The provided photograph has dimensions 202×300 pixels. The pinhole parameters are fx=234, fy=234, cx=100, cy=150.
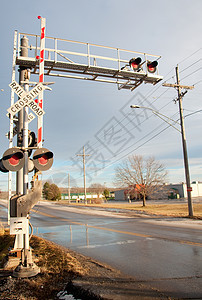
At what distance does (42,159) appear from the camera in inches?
195

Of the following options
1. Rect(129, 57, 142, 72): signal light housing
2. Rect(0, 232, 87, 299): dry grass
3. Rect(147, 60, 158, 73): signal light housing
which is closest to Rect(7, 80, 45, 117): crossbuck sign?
Rect(0, 232, 87, 299): dry grass

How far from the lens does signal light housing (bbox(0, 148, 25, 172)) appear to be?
4.66 metres

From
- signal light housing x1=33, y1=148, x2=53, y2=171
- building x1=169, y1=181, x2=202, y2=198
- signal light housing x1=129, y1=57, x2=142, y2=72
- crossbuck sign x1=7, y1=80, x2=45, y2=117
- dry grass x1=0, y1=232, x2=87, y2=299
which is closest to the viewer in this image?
dry grass x1=0, y1=232, x2=87, y2=299

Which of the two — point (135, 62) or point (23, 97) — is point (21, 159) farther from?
point (135, 62)

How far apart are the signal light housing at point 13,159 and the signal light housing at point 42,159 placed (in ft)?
0.92

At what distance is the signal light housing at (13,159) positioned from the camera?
4660 mm

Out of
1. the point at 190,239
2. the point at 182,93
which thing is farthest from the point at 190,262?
the point at 182,93

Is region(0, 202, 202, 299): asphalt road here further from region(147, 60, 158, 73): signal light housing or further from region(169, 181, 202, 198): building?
region(169, 181, 202, 198): building

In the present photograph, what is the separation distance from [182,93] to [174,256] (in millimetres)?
15135

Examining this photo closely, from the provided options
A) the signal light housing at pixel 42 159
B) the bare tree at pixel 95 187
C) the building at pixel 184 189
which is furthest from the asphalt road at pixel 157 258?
the bare tree at pixel 95 187

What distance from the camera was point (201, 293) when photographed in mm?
3975

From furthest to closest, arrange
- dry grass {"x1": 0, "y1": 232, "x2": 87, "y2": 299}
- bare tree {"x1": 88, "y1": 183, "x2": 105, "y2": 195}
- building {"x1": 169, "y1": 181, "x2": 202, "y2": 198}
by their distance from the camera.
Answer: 1. bare tree {"x1": 88, "y1": 183, "x2": 105, "y2": 195}
2. building {"x1": 169, "y1": 181, "x2": 202, "y2": 198}
3. dry grass {"x1": 0, "y1": 232, "x2": 87, "y2": 299}

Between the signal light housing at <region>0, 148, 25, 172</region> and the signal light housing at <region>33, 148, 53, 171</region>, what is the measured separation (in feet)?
0.92

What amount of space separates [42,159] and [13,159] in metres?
0.58
